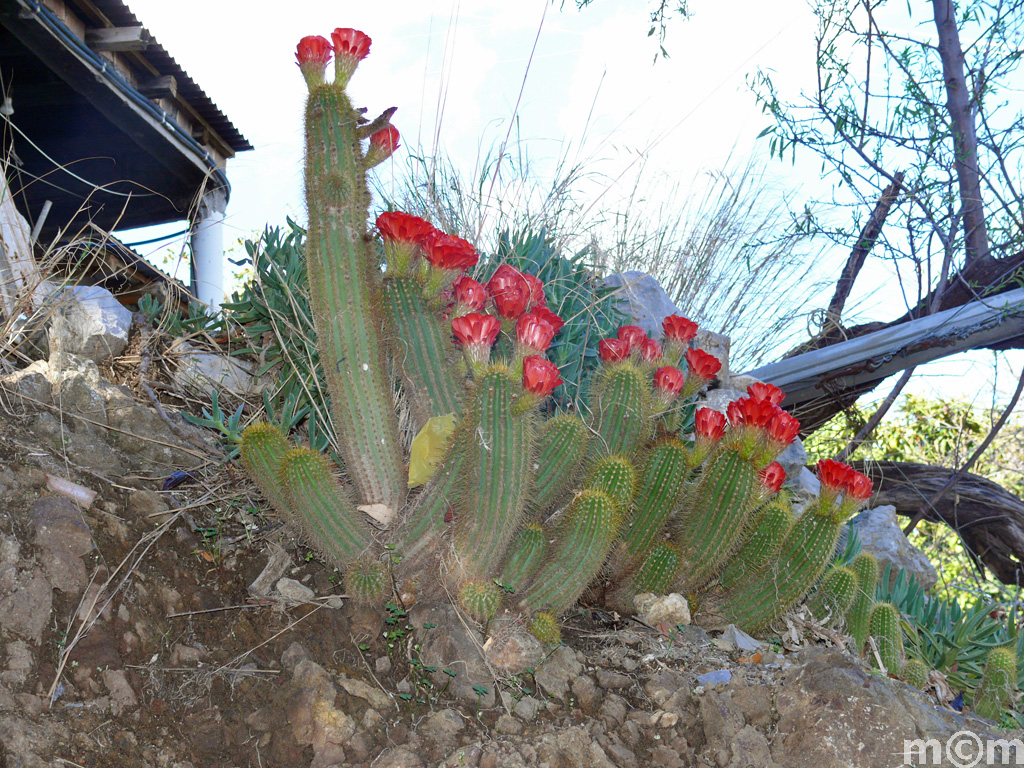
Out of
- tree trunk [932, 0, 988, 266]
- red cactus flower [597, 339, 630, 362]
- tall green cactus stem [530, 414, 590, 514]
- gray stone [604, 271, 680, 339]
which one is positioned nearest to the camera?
tall green cactus stem [530, 414, 590, 514]

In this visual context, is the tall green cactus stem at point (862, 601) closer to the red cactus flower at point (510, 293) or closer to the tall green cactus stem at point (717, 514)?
the tall green cactus stem at point (717, 514)

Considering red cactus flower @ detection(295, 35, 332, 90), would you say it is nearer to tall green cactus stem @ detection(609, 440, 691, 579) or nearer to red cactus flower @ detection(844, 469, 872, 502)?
tall green cactus stem @ detection(609, 440, 691, 579)

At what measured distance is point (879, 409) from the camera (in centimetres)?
607

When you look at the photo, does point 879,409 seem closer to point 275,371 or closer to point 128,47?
point 275,371

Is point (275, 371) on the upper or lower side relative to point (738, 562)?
upper

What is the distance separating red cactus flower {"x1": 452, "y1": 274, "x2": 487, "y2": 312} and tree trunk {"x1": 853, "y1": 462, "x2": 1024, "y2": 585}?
4.50 meters


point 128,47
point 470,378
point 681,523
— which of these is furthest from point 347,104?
point 128,47

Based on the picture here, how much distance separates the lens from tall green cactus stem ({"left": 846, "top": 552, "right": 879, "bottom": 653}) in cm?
261

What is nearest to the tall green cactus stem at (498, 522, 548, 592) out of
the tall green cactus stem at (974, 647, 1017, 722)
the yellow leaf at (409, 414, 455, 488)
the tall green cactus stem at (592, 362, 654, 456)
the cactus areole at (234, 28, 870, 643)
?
the cactus areole at (234, 28, 870, 643)

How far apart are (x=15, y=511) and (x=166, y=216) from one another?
8.05 m

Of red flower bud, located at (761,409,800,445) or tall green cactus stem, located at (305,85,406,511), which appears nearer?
tall green cactus stem, located at (305,85,406,511)

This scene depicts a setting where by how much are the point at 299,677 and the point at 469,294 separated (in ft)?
3.37

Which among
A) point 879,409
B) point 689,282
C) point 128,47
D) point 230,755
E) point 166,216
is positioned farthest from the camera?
point 166,216

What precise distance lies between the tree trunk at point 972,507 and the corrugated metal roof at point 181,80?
6.97 meters
